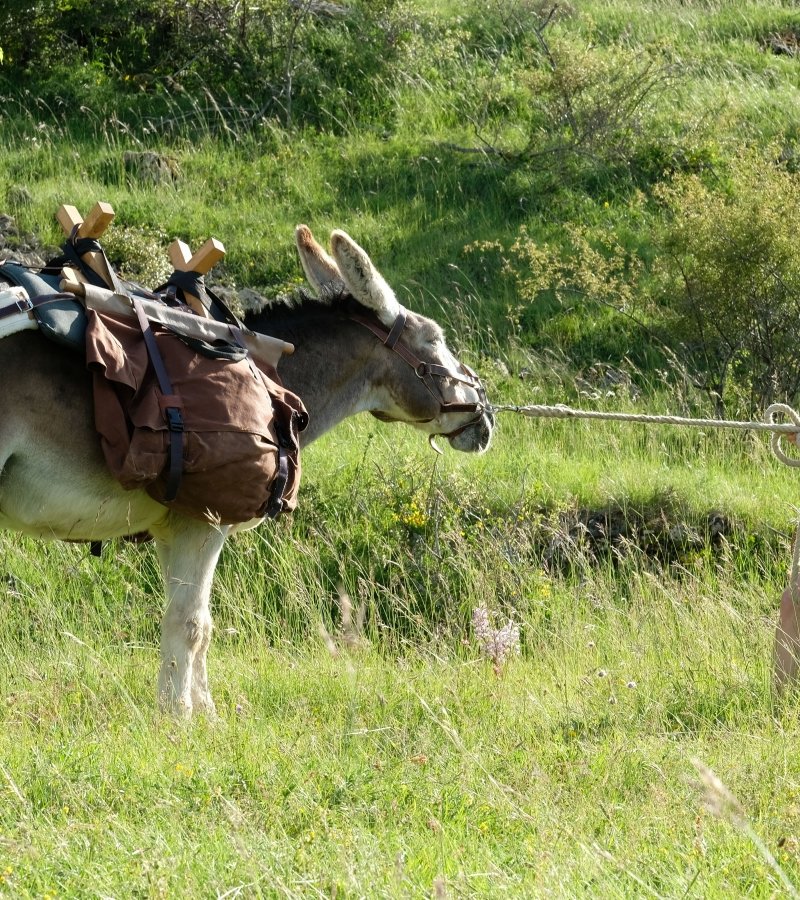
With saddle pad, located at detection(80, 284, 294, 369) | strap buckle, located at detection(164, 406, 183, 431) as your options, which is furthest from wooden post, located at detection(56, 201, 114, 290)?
strap buckle, located at detection(164, 406, 183, 431)

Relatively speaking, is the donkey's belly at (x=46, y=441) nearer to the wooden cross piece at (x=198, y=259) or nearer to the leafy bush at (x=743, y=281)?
the wooden cross piece at (x=198, y=259)

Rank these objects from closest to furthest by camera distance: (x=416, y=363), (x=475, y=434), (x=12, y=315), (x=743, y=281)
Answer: (x=12, y=315) < (x=416, y=363) < (x=475, y=434) < (x=743, y=281)

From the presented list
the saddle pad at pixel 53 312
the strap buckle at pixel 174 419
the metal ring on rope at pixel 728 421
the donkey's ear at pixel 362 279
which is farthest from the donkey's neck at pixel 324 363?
the saddle pad at pixel 53 312

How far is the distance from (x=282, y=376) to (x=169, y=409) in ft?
3.70

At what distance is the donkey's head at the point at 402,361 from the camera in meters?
5.75

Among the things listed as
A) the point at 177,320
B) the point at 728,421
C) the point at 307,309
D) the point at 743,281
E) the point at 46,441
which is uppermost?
the point at 177,320

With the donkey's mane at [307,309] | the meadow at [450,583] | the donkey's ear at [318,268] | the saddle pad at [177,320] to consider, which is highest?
the saddle pad at [177,320]

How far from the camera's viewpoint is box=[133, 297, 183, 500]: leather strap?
182 inches

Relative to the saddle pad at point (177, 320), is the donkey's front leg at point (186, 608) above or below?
below

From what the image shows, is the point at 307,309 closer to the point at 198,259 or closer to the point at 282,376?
the point at 282,376

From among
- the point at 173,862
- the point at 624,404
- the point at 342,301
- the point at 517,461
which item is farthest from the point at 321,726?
the point at 624,404

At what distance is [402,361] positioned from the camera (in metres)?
5.89

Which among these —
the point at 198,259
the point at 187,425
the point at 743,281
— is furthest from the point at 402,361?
the point at 743,281

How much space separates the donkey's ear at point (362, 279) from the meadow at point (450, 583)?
158 centimetres
